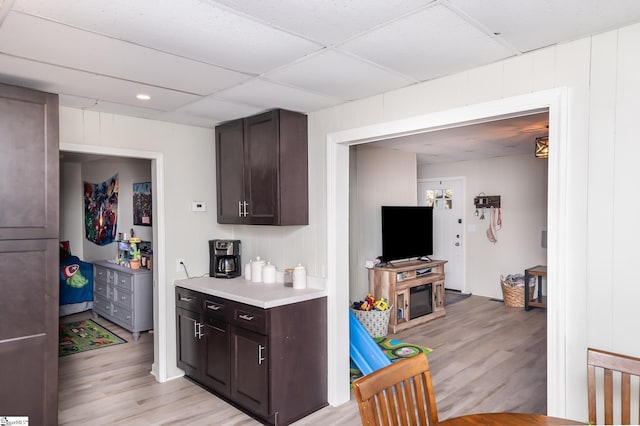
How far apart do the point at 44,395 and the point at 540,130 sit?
196 inches

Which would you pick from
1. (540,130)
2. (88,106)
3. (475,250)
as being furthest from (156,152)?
(475,250)

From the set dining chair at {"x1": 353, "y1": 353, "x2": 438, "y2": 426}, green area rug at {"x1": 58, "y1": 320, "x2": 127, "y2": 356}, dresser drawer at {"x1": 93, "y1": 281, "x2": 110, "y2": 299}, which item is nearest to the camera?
dining chair at {"x1": 353, "y1": 353, "x2": 438, "y2": 426}

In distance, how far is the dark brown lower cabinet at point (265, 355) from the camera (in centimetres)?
295

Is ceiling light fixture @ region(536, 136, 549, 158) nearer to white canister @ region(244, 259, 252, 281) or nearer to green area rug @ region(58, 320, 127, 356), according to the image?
white canister @ region(244, 259, 252, 281)

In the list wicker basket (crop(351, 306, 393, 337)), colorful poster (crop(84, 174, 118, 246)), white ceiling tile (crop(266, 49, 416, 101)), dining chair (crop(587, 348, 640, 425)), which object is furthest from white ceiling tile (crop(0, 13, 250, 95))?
colorful poster (crop(84, 174, 118, 246))

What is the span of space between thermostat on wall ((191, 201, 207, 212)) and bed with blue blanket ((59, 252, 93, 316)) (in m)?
3.31

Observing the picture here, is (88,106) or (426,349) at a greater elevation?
(88,106)

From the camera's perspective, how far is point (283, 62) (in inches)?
89.7

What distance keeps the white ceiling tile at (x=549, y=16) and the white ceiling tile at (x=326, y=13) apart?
0.25 metres

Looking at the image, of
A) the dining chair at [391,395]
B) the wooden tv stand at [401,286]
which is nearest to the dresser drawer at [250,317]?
the dining chair at [391,395]

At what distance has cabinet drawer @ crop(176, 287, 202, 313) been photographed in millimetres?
3592

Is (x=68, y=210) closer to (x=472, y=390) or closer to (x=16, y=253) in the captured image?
(x=16, y=253)

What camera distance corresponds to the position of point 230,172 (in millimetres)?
3795

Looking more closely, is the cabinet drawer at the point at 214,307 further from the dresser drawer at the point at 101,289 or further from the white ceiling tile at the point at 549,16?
the dresser drawer at the point at 101,289
